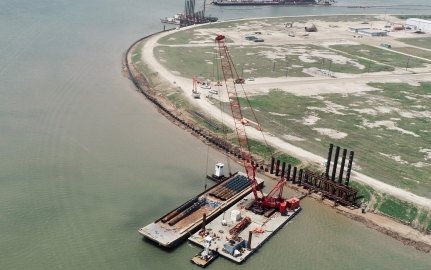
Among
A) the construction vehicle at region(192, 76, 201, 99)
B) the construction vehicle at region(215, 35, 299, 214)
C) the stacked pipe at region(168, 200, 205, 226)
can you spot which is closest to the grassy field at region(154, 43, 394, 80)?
the construction vehicle at region(192, 76, 201, 99)

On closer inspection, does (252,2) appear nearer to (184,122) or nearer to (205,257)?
(184,122)

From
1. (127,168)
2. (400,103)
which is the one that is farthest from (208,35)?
(127,168)

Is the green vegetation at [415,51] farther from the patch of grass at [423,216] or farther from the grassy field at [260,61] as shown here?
the patch of grass at [423,216]

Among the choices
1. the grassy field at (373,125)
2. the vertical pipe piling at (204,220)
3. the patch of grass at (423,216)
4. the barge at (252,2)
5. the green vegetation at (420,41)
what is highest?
the barge at (252,2)

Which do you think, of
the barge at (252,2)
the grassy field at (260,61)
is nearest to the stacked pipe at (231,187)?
the grassy field at (260,61)

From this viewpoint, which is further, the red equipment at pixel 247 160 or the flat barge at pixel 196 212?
the red equipment at pixel 247 160

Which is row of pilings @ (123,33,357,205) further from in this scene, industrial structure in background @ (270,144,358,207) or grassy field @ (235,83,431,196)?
grassy field @ (235,83,431,196)
